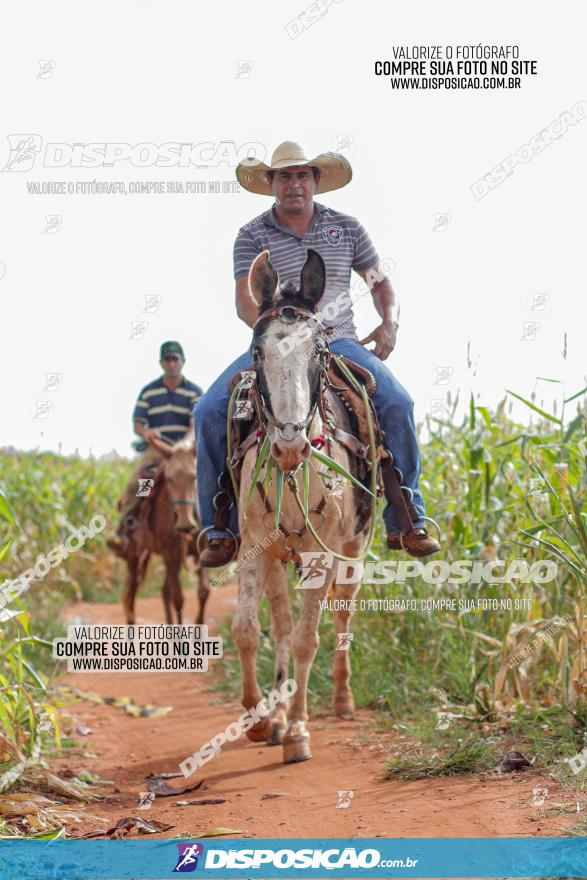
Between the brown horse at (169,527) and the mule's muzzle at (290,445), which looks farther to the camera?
the brown horse at (169,527)

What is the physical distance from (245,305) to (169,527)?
6599mm

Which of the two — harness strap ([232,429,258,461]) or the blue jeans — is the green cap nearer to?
the blue jeans

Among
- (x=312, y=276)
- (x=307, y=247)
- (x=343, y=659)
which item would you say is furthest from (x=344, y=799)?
(x=307, y=247)

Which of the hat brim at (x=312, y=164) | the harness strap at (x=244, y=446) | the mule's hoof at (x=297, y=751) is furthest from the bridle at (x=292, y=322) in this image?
the mule's hoof at (x=297, y=751)

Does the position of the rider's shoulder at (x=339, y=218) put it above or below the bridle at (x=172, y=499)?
above

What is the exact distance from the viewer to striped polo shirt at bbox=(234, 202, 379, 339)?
7.46 metres

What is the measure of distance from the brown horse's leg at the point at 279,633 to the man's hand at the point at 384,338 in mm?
1710

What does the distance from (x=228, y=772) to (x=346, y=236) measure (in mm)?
3710

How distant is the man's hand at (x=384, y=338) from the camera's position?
7.93 m

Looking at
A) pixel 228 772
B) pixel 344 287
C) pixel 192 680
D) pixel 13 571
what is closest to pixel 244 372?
pixel 344 287

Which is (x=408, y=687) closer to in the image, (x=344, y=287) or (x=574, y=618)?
(x=574, y=618)

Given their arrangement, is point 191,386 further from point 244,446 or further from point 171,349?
point 244,446

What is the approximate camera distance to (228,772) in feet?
23.6

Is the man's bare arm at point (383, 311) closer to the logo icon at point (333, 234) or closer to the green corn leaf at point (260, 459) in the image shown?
the logo icon at point (333, 234)
